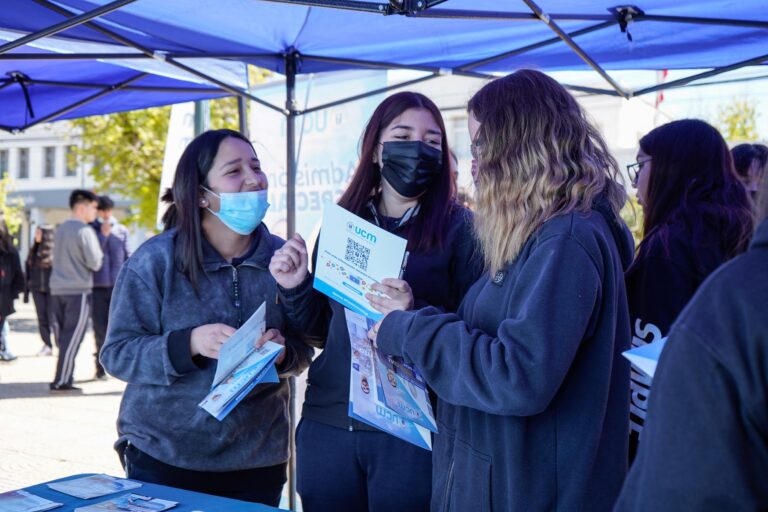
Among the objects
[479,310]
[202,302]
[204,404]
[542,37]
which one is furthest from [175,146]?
[479,310]

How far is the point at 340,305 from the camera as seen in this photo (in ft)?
8.63

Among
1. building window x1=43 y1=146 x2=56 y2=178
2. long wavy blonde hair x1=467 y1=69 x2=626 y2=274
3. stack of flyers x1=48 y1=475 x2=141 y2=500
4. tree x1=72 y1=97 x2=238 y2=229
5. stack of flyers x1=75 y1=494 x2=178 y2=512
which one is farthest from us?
building window x1=43 y1=146 x2=56 y2=178

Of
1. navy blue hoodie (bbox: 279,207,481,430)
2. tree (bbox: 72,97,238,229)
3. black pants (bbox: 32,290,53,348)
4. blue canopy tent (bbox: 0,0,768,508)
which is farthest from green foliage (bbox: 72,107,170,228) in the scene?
navy blue hoodie (bbox: 279,207,481,430)

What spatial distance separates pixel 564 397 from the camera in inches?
69.2

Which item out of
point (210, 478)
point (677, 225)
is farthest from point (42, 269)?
point (677, 225)

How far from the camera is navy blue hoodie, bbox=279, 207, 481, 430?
100 inches

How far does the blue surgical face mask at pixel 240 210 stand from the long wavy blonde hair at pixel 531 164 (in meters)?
1.16

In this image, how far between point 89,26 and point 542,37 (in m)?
2.25

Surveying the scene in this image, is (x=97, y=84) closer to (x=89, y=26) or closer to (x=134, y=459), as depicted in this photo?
(x=89, y=26)

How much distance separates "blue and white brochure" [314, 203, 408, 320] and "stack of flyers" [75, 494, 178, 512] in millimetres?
748

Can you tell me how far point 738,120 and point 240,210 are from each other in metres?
17.2

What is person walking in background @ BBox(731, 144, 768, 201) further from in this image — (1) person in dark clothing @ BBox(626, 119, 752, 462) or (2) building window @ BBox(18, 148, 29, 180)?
(2) building window @ BBox(18, 148, 29, 180)

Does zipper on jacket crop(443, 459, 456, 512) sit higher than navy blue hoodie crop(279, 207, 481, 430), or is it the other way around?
navy blue hoodie crop(279, 207, 481, 430)

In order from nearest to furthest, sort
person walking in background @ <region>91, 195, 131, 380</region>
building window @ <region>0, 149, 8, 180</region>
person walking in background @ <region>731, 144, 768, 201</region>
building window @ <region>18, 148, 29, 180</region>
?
person walking in background @ <region>731, 144, 768, 201</region>
person walking in background @ <region>91, 195, 131, 380</region>
building window @ <region>18, 148, 29, 180</region>
building window @ <region>0, 149, 8, 180</region>
